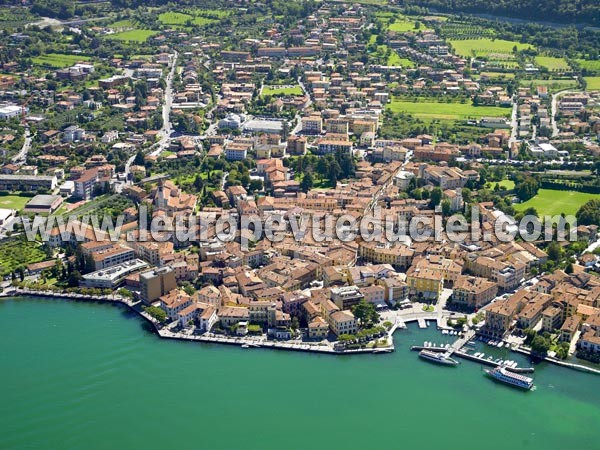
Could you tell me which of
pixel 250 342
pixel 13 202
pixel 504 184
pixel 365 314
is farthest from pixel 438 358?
pixel 13 202

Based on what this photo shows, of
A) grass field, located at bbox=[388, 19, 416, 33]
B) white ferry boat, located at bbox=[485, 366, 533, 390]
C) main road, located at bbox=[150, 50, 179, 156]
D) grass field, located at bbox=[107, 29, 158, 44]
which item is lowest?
white ferry boat, located at bbox=[485, 366, 533, 390]

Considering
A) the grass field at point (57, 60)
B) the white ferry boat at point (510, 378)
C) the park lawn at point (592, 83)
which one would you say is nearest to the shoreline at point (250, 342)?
the white ferry boat at point (510, 378)

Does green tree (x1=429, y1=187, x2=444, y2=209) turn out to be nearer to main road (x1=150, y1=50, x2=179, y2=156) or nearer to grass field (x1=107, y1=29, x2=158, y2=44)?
main road (x1=150, y1=50, x2=179, y2=156)

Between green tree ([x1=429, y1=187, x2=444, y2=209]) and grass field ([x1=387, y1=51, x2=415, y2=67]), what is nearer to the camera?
green tree ([x1=429, y1=187, x2=444, y2=209])

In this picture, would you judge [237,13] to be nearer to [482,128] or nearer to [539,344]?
[482,128]

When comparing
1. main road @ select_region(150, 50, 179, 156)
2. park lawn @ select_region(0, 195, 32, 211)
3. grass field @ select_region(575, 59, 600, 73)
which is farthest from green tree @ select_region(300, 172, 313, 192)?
grass field @ select_region(575, 59, 600, 73)

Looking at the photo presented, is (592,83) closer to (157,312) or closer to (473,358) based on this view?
(473,358)
